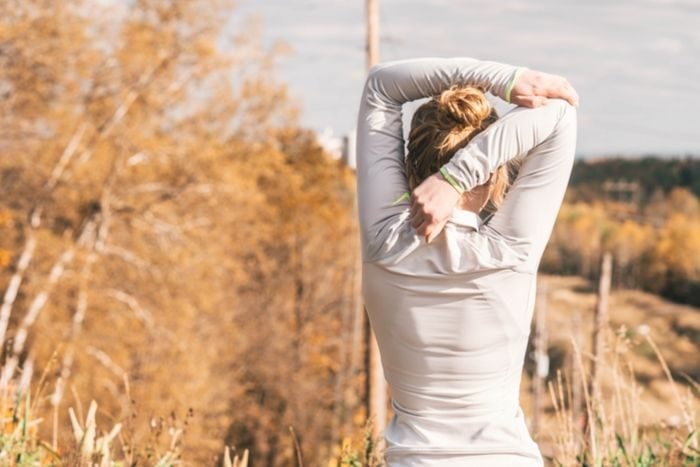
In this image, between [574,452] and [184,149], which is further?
[184,149]

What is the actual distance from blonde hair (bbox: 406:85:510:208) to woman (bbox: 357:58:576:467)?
0.09 feet

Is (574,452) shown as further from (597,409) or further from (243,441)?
(243,441)

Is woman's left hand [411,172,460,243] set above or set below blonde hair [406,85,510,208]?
below

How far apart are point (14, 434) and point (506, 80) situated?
2.32 meters

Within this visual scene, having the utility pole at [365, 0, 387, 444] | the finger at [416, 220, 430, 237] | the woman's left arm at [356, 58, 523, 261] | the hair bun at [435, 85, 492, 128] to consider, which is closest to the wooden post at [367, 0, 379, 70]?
the utility pole at [365, 0, 387, 444]

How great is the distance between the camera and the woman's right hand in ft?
6.21

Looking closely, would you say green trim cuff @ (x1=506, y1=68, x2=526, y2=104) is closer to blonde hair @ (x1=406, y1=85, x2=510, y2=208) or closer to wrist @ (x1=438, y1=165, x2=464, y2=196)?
blonde hair @ (x1=406, y1=85, x2=510, y2=208)

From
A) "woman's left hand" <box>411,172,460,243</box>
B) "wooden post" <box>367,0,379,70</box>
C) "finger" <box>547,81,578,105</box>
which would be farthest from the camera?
"wooden post" <box>367,0,379,70</box>

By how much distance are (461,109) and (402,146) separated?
0.15 meters

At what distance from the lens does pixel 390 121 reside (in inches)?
78.8

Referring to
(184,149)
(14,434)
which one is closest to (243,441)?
(184,149)

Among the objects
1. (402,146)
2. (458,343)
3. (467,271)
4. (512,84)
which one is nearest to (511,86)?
(512,84)

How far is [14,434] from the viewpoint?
11.8ft

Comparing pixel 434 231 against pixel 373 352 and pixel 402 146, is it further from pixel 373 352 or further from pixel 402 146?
pixel 373 352
